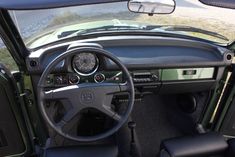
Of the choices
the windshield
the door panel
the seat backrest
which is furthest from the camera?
the door panel

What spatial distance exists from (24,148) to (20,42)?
40.5 inches

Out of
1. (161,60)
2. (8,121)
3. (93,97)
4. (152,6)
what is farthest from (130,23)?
(8,121)

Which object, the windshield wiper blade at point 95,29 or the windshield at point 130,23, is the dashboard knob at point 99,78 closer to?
the windshield at point 130,23

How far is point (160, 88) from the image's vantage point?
10.8 ft

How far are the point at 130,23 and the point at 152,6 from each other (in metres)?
0.57

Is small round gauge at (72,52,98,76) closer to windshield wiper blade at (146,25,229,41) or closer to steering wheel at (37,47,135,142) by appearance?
steering wheel at (37,47,135,142)

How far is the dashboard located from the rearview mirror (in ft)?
1.35

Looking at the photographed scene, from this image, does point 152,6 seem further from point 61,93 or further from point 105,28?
point 61,93

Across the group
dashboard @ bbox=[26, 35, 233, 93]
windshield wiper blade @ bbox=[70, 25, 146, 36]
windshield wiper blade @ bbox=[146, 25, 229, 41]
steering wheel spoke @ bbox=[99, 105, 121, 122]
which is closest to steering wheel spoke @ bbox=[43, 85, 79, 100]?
steering wheel spoke @ bbox=[99, 105, 121, 122]

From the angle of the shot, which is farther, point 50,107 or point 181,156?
point 50,107

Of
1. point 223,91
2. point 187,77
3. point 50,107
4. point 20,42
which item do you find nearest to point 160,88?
point 187,77

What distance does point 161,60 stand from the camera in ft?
10.2

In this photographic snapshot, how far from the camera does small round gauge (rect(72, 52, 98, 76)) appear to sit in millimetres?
2686

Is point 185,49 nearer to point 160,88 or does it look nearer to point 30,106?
point 160,88
